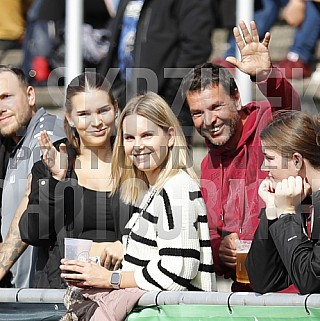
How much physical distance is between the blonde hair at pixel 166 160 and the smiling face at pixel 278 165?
0.38 m

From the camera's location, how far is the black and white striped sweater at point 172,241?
475cm

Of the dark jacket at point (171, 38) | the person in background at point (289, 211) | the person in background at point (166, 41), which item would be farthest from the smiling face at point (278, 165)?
the dark jacket at point (171, 38)

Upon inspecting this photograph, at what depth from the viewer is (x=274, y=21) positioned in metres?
8.57

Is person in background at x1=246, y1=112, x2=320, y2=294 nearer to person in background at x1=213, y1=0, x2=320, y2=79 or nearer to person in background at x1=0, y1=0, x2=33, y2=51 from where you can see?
person in background at x1=213, y1=0, x2=320, y2=79

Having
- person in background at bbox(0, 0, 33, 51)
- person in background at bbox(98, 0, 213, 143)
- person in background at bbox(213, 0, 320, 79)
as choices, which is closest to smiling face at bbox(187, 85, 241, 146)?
person in background at bbox(98, 0, 213, 143)

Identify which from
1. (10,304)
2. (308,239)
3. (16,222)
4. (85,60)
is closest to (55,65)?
(85,60)

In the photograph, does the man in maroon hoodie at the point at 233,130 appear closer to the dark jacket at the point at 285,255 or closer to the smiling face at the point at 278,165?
the smiling face at the point at 278,165

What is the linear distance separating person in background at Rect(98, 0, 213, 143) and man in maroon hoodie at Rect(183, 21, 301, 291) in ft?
5.45

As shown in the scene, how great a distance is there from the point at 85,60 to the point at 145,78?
1553 mm

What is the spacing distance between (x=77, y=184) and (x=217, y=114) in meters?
0.70

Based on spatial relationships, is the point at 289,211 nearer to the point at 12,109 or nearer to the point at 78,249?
the point at 78,249

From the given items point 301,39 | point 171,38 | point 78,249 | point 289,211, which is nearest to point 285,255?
point 289,211

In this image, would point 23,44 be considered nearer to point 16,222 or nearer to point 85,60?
point 85,60

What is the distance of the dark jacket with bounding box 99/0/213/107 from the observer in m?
7.23
